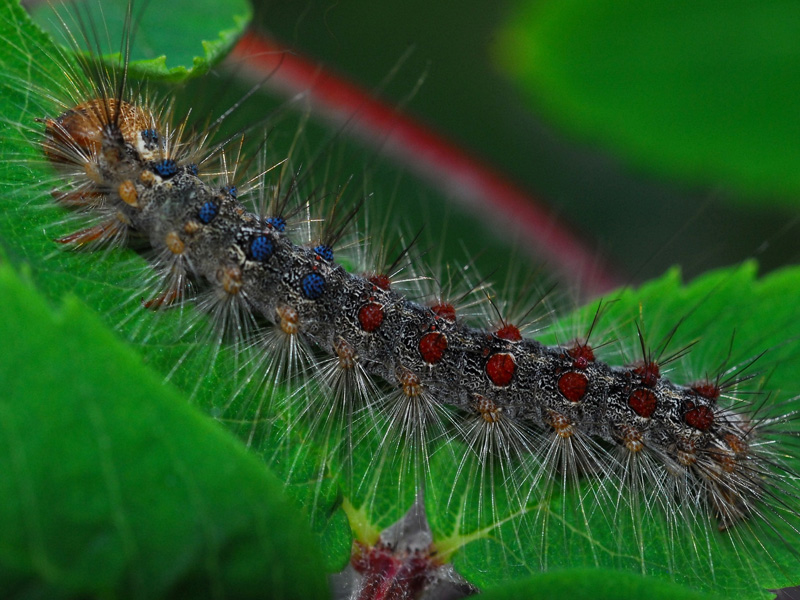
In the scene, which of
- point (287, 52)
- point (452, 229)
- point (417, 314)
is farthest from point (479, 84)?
point (417, 314)

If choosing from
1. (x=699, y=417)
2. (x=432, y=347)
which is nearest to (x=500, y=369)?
(x=432, y=347)

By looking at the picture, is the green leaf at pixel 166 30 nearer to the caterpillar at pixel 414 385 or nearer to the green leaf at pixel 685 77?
the caterpillar at pixel 414 385

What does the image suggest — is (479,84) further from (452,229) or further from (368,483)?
(368,483)

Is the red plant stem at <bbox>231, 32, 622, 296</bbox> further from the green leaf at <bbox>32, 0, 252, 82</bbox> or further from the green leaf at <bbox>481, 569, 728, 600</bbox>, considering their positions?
the green leaf at <bbox>481, 569, 728, 600</bbox>

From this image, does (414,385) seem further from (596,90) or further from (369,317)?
(596,90)

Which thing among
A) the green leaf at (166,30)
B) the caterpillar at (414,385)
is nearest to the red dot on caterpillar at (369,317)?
the caterpillar at (414,385)

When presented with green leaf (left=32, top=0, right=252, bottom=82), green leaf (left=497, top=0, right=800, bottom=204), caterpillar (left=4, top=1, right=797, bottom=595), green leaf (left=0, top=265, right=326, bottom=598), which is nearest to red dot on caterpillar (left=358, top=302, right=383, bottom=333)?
caterpillar (left=4, top=1, right=797, bottom=595)
